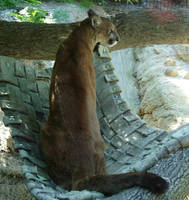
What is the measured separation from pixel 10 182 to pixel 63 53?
5.01 ft

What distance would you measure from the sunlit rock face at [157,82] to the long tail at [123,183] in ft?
12.0

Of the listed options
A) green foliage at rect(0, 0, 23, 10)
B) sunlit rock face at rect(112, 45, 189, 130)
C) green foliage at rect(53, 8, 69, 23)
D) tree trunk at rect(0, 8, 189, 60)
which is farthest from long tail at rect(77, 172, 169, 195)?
green foliage at rect(53, 8, 69, 23)

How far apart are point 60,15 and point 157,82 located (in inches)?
120

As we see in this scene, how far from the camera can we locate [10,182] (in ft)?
10.7

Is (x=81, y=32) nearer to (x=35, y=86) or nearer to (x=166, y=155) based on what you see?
(x=35, y=86)

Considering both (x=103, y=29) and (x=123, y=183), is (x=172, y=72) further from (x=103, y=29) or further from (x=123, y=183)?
(x=123, y=183)

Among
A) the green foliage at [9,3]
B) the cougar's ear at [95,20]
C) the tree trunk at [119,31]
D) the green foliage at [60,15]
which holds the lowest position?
the green foliage at [60,15]

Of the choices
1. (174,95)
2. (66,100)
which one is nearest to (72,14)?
(174,95)

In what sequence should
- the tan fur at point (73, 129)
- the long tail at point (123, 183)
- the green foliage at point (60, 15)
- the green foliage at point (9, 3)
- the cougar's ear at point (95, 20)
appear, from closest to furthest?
the long tail at point (123, 183) < the tan fur at point (73, 129) < the cougar's ear at point (95, 20) < the green foliage at point (9, 3) < the green foliage at point (60, 15)

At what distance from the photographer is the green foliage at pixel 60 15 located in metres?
7.68

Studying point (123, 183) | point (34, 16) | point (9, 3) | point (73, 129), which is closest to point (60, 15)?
point (34, 16)

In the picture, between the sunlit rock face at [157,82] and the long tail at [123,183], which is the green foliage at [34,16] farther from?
the long tail at [123,183]

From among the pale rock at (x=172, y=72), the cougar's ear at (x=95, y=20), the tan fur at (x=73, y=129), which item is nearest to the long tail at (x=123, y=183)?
the tan fur at (x=73, y=129)

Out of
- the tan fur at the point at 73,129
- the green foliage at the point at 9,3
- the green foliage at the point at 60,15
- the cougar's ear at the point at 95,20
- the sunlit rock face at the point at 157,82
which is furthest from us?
the green foliage at the point at 60,15
